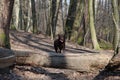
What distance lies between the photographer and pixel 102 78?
8.46 metres

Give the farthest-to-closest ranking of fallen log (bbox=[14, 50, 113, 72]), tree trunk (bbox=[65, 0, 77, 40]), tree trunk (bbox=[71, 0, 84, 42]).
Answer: tree trunk (bbox=[65, 0, 77, 40]), tree trunk (bbox=[71, 0, 84, 42]), fallen log (bbox=[14, 50, 113, 72])

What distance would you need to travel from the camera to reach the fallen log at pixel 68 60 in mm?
9789

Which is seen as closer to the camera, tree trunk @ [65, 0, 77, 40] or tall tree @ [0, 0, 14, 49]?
tall tree @ [0, 0, 14, 49]

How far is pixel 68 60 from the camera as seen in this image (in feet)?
32.9

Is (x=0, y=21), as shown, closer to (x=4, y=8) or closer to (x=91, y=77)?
(x=4, y=8)

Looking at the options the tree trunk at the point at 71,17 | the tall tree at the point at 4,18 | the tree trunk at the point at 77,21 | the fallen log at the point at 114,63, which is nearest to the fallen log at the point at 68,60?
the tall tree at the point at 4,18

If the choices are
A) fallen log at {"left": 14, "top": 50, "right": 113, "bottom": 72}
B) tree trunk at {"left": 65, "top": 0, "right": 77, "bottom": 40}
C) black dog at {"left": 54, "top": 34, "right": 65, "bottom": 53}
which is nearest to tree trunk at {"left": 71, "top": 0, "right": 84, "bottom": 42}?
tree trunk at {"left": 65, "top": 0, "right": 77, "bottom": 40}

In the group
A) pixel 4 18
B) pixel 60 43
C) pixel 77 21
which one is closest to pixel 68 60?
pixel 4 18

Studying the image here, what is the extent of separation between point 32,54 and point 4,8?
6.12 ft

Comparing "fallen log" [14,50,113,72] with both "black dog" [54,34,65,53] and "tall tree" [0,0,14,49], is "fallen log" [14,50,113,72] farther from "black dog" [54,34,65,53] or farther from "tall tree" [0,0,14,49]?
"black dog" [54,34,65,53]

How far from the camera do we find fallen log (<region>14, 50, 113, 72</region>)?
979 centimetres

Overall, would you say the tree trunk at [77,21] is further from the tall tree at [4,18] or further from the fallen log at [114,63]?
the fallen log at [114,63]

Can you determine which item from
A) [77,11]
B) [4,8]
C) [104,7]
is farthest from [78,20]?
[104,7]

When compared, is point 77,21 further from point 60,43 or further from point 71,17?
point 60,43
